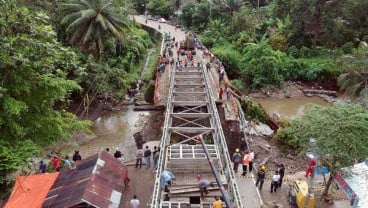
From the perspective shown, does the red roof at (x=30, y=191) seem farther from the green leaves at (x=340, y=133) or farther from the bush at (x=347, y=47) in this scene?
the bush at (x=347, y=47)

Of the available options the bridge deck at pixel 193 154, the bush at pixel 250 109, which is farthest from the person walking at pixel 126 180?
the bush at pixel 250 109

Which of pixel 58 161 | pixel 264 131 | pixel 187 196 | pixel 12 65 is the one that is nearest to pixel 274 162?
pixel 264 131

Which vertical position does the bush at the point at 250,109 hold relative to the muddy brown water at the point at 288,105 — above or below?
above

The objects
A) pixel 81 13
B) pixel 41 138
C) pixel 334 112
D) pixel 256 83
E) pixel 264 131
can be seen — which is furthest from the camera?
pixel 256 83

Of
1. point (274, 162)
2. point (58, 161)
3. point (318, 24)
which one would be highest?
point (318, 24)

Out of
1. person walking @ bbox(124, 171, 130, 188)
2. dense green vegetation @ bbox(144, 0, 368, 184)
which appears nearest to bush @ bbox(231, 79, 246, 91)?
dense green vegetation @ bbox(144, 0, 368, 184)

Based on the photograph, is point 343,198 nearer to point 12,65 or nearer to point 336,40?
point 12,65
